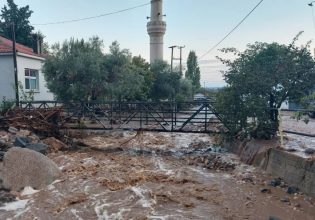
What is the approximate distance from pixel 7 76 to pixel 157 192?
624 inches

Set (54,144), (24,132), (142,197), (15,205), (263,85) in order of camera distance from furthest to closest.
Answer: (24,132) < (54,144) < (263,85) < (142,197) < (15,205)

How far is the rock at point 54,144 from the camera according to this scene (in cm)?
1062

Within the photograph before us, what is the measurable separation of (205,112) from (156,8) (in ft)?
88.5

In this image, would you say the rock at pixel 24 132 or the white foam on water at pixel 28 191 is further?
the rock at pixel 24 132

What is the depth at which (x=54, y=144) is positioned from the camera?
1091 cm

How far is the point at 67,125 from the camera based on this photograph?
12.3 meters

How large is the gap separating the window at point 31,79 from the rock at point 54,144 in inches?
403

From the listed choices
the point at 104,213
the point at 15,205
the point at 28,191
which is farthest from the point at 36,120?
the point at 104,213

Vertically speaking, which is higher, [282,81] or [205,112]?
[282,81]

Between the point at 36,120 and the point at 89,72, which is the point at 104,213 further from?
the point at 89,72

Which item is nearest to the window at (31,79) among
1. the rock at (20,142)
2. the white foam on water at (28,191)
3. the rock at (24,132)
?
the rock at (24,132)

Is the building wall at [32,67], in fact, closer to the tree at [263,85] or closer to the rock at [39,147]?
the rock at [39,147]

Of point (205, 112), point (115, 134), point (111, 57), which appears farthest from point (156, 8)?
point (205, 112)

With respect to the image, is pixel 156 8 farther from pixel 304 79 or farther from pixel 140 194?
pixel 140 194
